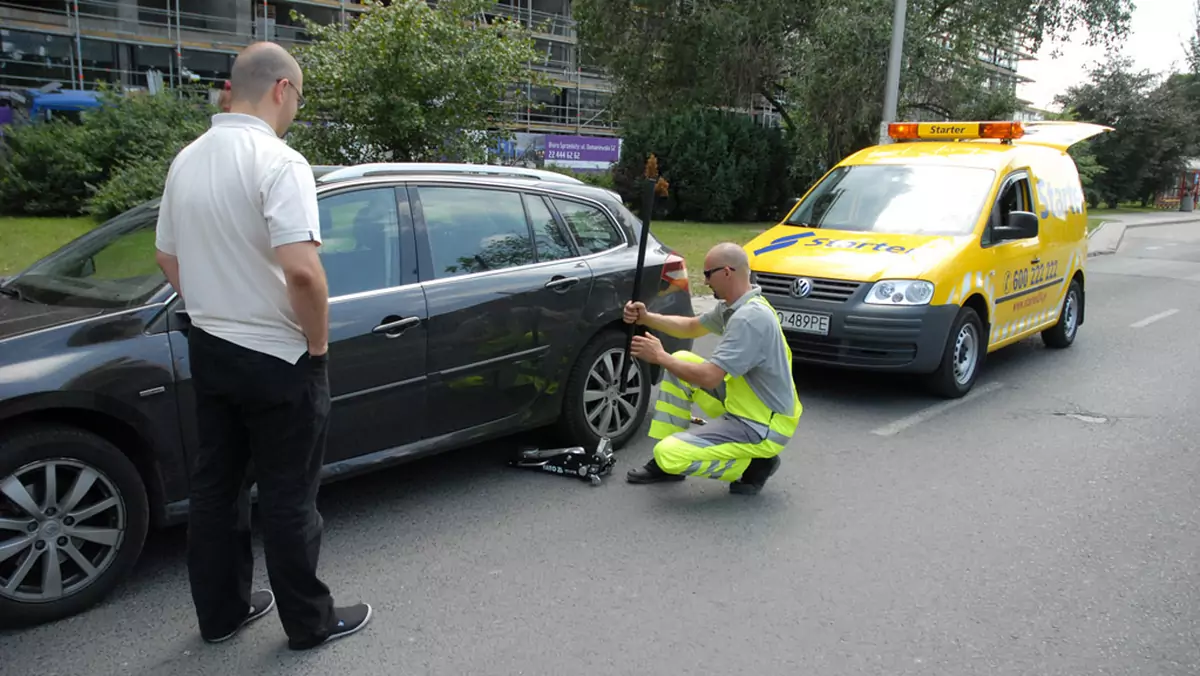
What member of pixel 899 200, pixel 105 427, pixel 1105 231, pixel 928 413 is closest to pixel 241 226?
pixel 105 427

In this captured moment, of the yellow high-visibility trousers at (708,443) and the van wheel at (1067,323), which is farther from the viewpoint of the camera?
the van wheel at (1067,323)

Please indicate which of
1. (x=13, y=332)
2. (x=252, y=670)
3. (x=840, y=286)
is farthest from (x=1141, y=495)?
(x=13, y=332)

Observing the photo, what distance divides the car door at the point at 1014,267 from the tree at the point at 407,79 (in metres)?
7.37

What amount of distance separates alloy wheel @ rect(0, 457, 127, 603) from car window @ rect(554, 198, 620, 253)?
276cm

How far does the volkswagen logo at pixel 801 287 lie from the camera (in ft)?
22.1

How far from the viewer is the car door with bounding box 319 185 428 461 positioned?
395cm

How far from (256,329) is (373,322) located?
3.88ft

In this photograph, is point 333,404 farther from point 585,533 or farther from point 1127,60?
point 1127,60

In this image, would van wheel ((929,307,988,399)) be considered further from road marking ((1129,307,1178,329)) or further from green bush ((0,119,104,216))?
green bush ((0,119,104,216))

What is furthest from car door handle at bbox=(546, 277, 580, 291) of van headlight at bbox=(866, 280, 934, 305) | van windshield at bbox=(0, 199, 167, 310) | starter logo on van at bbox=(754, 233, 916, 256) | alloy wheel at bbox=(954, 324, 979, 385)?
alloy wheel at bbox=(954, 324, 979, 385)

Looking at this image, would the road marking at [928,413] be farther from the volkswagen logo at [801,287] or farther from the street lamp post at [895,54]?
the street lamp post at [895,54]

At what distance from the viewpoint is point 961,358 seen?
6.93 m

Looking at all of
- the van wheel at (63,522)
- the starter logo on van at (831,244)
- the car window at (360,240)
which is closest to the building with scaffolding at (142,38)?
the starter logo on van at (831,244)

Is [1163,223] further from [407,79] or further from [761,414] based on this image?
[761,414]
